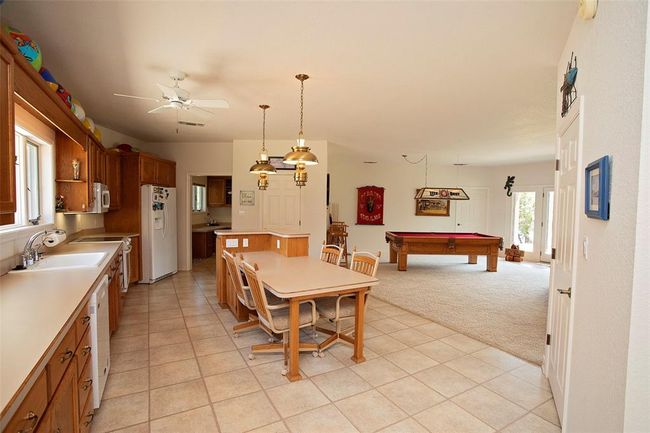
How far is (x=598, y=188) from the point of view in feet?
4.77

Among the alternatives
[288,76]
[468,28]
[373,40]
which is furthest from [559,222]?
[288,76]

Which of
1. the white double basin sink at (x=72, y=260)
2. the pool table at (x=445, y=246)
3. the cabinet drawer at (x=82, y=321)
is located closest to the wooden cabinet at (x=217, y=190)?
the pool table at (x=445, y=246)

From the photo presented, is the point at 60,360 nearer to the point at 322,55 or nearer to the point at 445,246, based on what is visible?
the point at 322,55

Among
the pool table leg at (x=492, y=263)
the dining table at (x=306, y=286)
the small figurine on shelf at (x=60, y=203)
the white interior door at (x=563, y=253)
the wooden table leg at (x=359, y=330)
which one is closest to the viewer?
the white interior door at (x=563, y=253)

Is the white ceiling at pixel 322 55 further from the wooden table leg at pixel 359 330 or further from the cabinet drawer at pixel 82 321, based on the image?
the wooden table leg at pixel 359 330

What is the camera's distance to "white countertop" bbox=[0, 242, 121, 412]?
1040mm

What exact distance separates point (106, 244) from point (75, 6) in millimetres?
2610

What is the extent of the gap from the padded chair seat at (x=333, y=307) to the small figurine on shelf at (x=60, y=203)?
3.11 metres

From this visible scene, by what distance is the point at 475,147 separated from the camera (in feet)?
21.8

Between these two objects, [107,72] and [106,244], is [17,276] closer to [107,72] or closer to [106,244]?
[106,244]

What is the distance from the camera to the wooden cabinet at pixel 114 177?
17.0 ft

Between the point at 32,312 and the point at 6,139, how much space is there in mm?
832

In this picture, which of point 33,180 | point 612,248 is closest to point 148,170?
point 33,180

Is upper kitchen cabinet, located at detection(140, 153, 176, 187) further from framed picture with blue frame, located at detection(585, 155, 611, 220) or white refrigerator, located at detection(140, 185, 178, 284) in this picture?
framed picture with blue frame, located at detection(585, 155, 611, 220)
